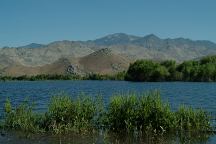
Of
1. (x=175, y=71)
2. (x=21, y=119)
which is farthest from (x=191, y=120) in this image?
(x=175, y=71)

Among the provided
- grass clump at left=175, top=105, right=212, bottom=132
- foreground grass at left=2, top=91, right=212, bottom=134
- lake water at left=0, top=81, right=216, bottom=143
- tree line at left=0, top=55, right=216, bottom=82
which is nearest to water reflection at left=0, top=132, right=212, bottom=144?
foreground grass at left=2, top=91, right=212, bottom=134

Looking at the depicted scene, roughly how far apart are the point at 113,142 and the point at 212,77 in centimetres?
15273

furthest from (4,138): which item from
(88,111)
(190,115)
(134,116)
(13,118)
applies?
(190,115)

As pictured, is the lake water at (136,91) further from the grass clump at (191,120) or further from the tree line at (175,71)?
the tree line at (175,71)

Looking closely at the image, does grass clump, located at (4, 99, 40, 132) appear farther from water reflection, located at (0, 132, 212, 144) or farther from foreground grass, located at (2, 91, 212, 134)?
water reflection, located at (0, 132, 212, 144)

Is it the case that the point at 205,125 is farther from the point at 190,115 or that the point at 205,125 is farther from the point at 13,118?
Result: the point at 13,118

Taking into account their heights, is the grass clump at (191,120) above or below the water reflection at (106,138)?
above

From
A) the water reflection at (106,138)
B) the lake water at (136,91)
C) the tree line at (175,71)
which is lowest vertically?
the water reflection at (106,138)

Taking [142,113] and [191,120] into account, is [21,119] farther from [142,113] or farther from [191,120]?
[191,120]

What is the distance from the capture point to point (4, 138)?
29.7 metres

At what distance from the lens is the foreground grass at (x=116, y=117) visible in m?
30.8

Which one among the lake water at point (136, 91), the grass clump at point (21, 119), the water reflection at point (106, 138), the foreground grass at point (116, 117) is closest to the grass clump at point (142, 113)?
the foreground grass at point (116, 117)

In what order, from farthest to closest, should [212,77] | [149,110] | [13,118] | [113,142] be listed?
1. [212,77]
2. [13,118]
3. [149,110]
4. [113,142]

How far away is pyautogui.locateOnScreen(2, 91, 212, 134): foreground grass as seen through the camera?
101ft
